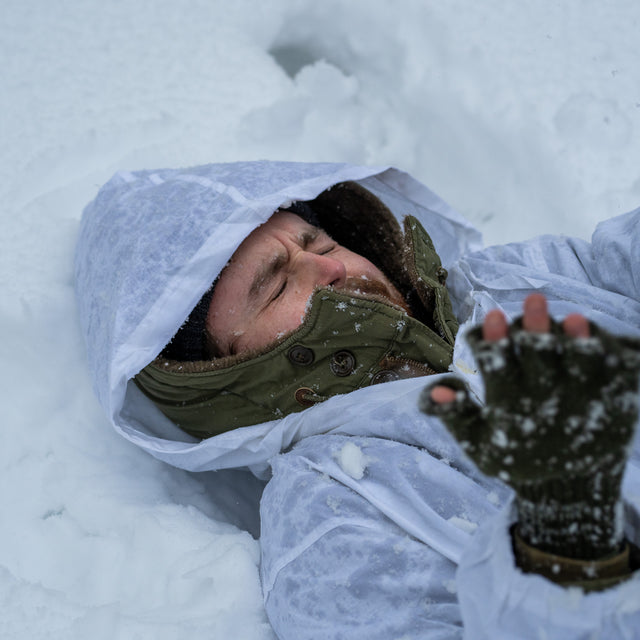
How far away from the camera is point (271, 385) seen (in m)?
1.22

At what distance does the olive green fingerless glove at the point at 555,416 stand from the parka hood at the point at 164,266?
0.60m

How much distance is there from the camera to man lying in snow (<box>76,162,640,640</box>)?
0.59m

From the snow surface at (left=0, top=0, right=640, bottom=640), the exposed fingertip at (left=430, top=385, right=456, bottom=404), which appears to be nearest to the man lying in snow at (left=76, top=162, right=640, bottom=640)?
the exposed fingertip at (left=430, top=385, right=456, bottom=404)

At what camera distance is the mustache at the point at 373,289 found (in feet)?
4.09

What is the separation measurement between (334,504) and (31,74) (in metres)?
1.59

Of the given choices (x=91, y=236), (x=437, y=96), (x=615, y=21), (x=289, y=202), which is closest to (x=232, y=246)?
(x=289, y=202)

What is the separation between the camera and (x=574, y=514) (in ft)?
2.11

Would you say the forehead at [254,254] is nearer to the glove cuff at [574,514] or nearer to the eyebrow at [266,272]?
the eyebrow at [266,272]

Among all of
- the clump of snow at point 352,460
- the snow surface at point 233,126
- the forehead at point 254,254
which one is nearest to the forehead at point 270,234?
the forehead at point 254,254

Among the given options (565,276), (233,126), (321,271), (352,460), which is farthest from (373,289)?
(233,126)

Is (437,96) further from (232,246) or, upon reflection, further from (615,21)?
(232,246)

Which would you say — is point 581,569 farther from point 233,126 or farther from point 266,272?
point 233,126

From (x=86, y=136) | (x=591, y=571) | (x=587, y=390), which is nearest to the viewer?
(x=587, y=390)

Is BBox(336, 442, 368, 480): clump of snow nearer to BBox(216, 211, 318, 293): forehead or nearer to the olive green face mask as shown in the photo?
the olive green face mask
